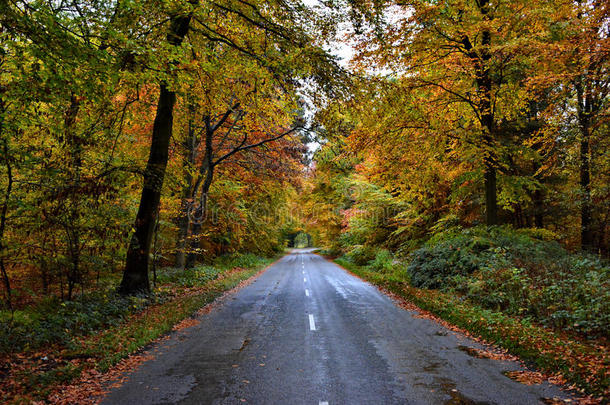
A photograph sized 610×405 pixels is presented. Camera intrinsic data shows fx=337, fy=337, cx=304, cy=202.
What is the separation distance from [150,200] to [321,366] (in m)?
7.42

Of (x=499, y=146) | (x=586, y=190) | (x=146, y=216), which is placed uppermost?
(x=499, y=146)

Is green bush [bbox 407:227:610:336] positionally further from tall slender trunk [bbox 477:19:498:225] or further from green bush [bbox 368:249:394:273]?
green bush [bbox 368:249:394:273]

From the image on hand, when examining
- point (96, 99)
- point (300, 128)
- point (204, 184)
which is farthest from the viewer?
point (204, 184)

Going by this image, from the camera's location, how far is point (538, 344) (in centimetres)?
607

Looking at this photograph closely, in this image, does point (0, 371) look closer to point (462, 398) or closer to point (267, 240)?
point (462, 398)

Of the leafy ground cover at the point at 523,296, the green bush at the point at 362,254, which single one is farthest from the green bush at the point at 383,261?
the leafy ground cover at the point at 523,296

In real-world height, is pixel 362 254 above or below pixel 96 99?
Answer: below

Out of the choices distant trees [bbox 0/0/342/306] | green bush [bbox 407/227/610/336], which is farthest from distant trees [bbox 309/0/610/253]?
distant trees [bbox 0/0/342/306]

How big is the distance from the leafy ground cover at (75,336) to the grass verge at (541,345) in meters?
7.09

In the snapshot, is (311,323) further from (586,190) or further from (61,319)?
(586,190)

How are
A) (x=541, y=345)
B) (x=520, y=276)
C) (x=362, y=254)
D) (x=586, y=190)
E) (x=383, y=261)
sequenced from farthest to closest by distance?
1. (x=362, y=254)
2. (x=383, y=261)
3. (x=586, y=190)
4. (x=520, y=276)
5. (x=541, y=345)

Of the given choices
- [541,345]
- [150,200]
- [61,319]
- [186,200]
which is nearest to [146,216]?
[150,200]

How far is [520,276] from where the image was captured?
351 inches

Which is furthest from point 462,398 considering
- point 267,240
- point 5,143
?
point 267,240
